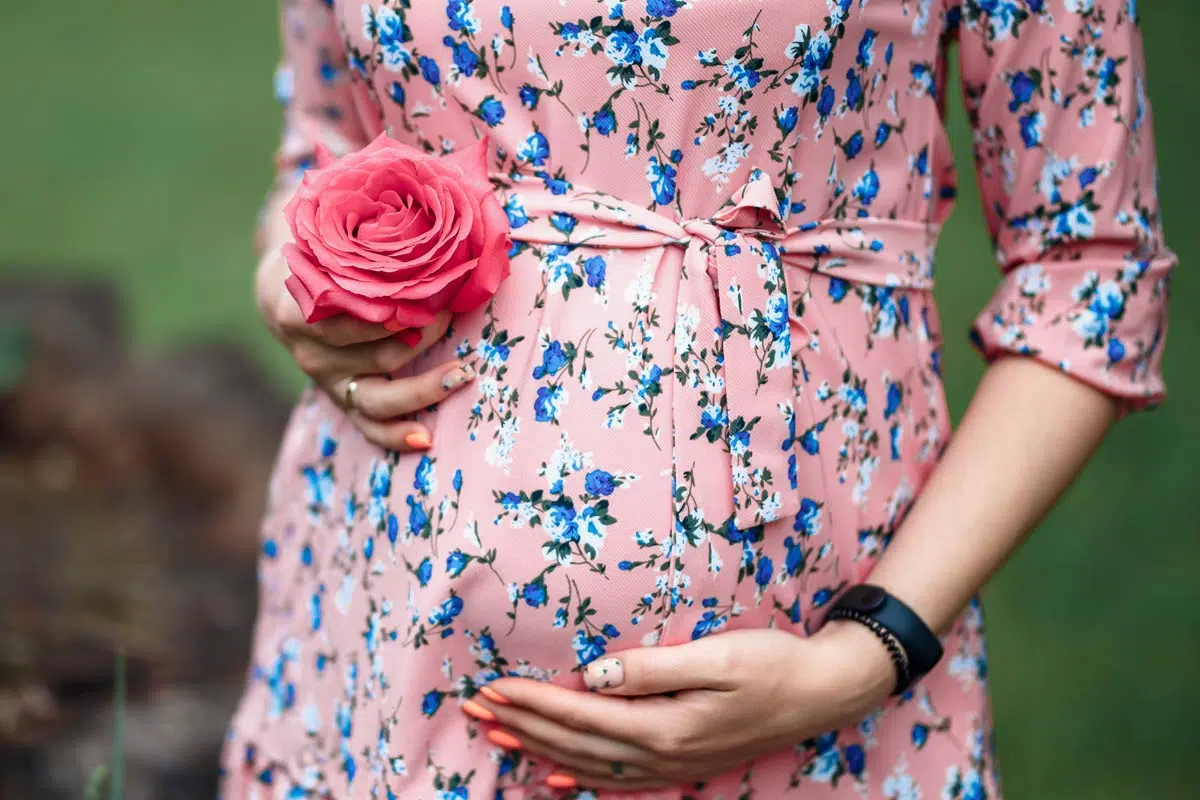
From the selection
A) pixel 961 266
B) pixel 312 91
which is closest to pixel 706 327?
pixel 312 91

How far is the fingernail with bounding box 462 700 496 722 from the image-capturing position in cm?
113

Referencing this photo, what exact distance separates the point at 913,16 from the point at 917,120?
115mm

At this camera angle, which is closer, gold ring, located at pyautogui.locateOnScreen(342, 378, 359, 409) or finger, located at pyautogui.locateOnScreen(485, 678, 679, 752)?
finger, located at pyautogui.locateOnScreen(485, 678, 679, 752)

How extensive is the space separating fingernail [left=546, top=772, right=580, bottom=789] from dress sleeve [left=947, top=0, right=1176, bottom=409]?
25.3 inches

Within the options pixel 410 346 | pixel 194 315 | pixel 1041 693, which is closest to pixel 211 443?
pixel 194 315

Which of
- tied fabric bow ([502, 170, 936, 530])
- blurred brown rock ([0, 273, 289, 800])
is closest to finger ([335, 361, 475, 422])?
tied fabric bow ([502, 170, 936, 530])

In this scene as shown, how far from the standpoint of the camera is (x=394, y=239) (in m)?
1.06

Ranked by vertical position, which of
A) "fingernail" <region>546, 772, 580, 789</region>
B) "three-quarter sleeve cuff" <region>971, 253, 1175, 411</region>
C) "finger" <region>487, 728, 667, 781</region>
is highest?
"three-quarter sleeve cuff" <region>971, 253, 1175, 411</region>

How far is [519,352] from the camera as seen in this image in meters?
1.12

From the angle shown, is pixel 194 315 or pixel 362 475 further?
pixel 194 315

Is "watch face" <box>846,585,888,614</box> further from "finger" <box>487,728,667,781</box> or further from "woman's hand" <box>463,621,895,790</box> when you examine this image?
"finger" <box>487,728,667,781</box>

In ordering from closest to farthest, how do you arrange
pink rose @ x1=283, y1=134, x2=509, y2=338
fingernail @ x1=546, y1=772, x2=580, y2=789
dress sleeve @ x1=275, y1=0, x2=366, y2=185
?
pink rose @ x1=283, y1=134, x2=509, y2=338 → fingernail @ x1=546, y1=772, x2=580, y2=789 → dress sleeve @ x1=275, y1=0, x2=366, y2=185

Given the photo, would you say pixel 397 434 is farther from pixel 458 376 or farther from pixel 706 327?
pixel 706 327

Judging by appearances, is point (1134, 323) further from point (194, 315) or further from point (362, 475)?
point (194, 315)
